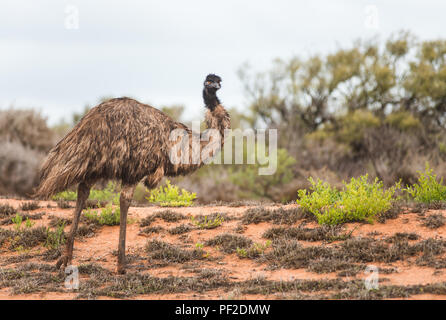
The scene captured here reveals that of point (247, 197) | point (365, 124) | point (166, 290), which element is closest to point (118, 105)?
point (166, 290)

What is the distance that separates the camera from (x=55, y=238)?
8008 millimetres

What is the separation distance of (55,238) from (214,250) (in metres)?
2.54

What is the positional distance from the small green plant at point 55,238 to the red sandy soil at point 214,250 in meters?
0.17

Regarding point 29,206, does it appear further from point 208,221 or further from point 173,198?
point 208,221

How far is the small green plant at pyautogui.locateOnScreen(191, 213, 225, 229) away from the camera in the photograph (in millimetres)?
8281

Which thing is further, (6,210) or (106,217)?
(6,210)

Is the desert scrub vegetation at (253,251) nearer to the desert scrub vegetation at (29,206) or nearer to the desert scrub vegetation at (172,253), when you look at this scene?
the desert scrub vegetation at (172,253)

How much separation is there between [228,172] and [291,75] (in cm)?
866

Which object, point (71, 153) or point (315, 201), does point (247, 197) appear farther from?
point (71, 153)

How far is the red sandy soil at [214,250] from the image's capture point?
5.55 metres

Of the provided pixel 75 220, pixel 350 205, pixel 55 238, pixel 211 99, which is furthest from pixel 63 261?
pixel 350 205

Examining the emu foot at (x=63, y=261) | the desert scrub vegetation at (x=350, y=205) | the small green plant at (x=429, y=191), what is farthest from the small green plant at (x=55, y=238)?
the small green plant at (x=429, y=191)

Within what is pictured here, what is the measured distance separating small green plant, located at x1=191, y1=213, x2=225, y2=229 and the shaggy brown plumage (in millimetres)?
1713
